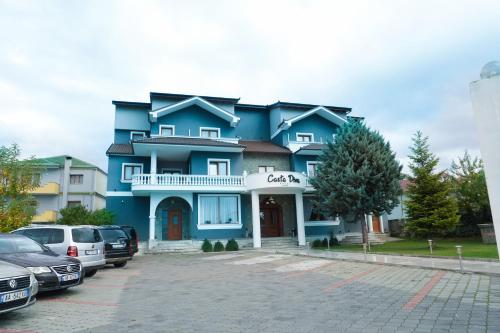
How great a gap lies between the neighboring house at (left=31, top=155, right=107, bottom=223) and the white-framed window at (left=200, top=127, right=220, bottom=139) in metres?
16.9

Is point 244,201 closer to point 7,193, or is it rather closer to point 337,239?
point 337,239

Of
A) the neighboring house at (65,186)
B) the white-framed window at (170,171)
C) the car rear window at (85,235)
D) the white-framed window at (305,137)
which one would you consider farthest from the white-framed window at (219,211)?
the neighboring house at (65,186)

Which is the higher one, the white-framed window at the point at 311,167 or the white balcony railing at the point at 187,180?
the white-framed window at the point at 311,167

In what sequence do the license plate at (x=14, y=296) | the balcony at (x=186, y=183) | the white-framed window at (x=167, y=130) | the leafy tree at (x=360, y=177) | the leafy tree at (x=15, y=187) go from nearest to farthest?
the license plate at (x=14, y=296)
the leafy tree at (x=15, y=187)
the leafy tree at (x=360, y=177)
the balcony at (x=186, y=183)
the white-framed window at (x=167, y=130)

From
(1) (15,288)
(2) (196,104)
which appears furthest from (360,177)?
(1) (15,288)

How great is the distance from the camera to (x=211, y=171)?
23.4m

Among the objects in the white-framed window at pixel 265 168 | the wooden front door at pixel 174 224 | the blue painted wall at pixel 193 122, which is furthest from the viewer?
the white-framed window at pixel 265 168

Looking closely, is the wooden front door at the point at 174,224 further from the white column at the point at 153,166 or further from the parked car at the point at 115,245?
the parked car at the point at 115,245

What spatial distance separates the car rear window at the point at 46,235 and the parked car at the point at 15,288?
13.4ft

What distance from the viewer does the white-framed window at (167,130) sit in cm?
2423

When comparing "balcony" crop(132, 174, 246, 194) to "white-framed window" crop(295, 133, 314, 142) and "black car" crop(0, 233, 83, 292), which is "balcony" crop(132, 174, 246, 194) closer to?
"white-framed window" crop(295, 133, 314, 142)

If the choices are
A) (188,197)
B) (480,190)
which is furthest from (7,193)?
(480,190)

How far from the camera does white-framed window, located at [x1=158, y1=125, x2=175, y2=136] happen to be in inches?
954

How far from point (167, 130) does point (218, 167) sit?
4690 mm
